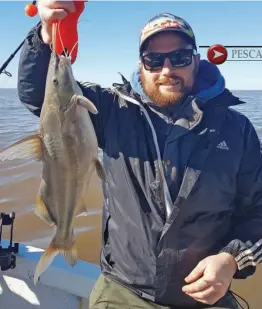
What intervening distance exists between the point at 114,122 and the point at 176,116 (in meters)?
0.43

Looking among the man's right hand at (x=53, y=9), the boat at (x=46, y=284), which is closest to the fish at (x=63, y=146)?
the man's right hand at (x=53, y=9)

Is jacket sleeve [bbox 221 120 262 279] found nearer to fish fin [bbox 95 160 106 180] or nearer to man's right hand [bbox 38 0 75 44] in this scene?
fish fin [bbox 95 160 106 180]

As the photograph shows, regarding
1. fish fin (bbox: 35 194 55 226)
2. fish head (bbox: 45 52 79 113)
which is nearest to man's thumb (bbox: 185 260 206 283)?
fish fin (bbox: 35 194 55 226)

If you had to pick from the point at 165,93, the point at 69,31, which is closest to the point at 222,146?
the point at 165,93

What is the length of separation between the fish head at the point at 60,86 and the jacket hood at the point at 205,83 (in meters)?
0.82

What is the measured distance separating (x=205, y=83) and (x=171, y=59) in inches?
12.8

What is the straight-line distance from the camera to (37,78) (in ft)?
8.28

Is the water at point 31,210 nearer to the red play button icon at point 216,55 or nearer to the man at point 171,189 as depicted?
the man at point 171,189

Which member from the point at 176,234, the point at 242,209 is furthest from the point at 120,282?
the point at 242,209

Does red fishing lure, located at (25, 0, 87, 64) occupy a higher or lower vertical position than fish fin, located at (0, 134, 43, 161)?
higher

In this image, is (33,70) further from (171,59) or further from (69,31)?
(171,59)

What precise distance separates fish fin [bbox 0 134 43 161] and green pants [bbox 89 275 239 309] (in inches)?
43.5

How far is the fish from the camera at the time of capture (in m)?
2.24

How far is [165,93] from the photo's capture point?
2.97 metres
